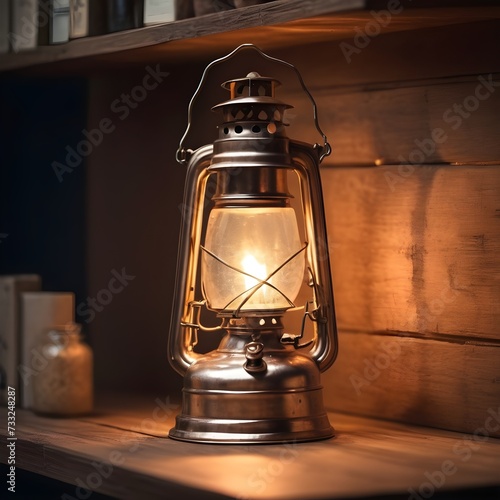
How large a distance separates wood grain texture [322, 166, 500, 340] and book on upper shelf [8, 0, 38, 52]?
53 cm

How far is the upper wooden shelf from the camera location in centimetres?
135

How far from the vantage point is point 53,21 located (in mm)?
1800

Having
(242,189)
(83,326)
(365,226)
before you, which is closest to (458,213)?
(365,226)

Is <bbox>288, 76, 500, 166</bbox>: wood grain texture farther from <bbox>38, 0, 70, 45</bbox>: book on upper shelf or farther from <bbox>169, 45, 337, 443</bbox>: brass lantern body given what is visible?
<bbox>38, 0, 70, 45</bbox>: book on upper shelf

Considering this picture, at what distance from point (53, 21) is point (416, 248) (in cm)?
71

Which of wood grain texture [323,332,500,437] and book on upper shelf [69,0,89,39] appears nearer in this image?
wood grain texture [323,332,500,437]

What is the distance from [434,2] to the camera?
1.35 metres

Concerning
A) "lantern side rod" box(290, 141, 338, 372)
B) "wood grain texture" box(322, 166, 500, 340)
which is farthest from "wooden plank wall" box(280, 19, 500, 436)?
"lantern side rod" box(290, 141, 338, 372)

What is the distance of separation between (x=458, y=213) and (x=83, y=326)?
0.85m

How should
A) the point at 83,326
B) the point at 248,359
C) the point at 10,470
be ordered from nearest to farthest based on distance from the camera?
the point at 248,359 → the point at 10,470 → the point at 83,326

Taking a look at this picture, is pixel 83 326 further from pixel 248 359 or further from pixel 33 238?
pixel 248 359

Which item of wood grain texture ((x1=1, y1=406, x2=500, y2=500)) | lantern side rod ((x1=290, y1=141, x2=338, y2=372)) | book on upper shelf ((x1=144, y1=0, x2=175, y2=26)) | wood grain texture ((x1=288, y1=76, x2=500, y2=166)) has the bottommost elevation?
wood grain texture ((x1=1, y1=406, x2=500, y2=500))

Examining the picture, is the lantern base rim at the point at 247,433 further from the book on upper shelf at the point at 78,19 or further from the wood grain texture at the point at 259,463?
the book on upper shelf at the point at 78,19

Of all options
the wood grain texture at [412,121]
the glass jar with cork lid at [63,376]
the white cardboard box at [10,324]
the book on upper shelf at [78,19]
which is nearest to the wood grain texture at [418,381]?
the wood grain texture at [412,121]
